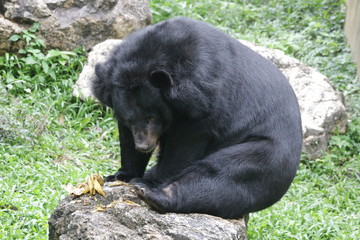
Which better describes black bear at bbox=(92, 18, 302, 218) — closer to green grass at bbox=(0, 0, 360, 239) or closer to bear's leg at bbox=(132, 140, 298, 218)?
bear's leg at bbox=(132, 140, 298, 218)

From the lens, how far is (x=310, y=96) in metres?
8.41

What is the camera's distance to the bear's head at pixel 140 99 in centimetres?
441

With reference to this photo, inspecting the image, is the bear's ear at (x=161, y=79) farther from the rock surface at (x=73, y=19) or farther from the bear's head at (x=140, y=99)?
the rock surface at (x=73, y=19)

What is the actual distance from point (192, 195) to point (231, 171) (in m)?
0.34

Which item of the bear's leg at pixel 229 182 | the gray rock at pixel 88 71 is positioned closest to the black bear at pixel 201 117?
the bear's leg at pixel 229 182

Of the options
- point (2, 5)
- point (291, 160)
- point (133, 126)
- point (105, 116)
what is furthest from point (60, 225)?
point (2, 5)

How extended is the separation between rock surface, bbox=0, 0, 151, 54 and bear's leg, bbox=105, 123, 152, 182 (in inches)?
168

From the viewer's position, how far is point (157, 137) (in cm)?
466

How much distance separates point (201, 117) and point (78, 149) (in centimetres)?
338

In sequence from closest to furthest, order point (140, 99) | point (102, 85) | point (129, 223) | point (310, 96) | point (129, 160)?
point (129, 223), point (140, 99), point (102, 85), point (129, 160), point (310, 96)

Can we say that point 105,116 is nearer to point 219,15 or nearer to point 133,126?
point 133,126

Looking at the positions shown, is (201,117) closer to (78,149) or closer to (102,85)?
(102,85)

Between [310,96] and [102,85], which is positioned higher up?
[102,85]

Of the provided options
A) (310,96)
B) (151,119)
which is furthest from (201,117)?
(310,96)
